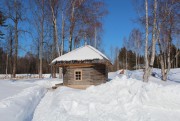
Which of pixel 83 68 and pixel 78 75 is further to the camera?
pixel 78 75

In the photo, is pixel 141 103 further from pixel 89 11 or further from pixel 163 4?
pixel 89 11

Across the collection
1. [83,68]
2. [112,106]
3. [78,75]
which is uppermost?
[83,68]

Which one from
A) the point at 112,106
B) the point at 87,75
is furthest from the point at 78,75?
the point at 112,106

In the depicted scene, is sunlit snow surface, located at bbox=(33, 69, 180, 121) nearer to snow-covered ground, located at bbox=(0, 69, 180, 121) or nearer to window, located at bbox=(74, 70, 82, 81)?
snow-covered ground, located at bbox=(0, 69, 180, 121)

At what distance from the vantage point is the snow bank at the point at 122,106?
947 centimetres

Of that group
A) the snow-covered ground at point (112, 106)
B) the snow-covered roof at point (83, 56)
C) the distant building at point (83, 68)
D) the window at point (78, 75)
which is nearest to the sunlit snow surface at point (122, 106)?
the snow-covered ground at point (112, 106)

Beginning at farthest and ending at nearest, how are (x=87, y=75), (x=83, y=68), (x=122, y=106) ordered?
(x=83, y=68)
(x=87, y=75)
(x=122, y=106)

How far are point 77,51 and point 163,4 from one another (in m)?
9.00

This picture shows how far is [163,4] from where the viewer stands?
22.0 m

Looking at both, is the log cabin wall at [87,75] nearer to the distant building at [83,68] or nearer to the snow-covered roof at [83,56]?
the distant building at [83,68]

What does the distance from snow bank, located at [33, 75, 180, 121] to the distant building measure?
609 cm

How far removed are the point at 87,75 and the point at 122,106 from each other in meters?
9.68

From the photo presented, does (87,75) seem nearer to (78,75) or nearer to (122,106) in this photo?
(78,75)

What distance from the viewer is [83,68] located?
20.4 meters
